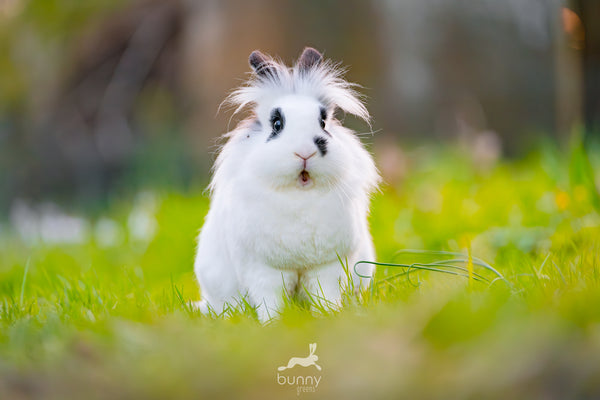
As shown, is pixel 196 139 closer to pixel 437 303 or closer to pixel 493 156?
pixel 493 156

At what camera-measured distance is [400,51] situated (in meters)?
7.36

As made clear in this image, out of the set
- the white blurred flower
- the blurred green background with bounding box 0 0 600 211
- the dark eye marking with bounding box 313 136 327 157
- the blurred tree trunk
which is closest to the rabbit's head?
the dark eye marking with bounding box 313 136 327 157

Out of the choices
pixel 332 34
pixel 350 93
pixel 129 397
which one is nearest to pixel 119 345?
pixel 129 397

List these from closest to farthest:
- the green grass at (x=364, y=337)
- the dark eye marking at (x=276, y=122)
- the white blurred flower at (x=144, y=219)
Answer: the green grass at (x=364, y=337) → the dark eye marking at (x=276, y=122) → the white blurred flower at (x=144, y=219)

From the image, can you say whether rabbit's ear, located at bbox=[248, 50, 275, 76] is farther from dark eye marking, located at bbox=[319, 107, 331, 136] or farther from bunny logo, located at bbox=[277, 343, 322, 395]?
bunny logo, located at bbox=[277, 343, 322, 395]

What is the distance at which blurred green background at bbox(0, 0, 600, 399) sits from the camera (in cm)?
140

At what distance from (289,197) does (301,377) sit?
88 cm

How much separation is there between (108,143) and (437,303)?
756 centimetres

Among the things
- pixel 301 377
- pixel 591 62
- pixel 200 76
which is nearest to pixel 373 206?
pixel 301 377

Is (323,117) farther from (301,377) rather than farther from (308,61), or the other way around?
(301,377)

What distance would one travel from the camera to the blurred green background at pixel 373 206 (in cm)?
140

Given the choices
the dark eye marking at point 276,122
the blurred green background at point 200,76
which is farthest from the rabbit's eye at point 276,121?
the blurred green background at point 200,76

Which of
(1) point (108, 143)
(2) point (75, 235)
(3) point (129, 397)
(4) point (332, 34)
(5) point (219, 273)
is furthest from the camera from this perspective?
(1) point (108, 143)

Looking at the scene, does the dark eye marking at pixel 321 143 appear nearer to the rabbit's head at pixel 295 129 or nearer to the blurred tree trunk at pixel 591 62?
the rabbit's head at pixel 295 129
